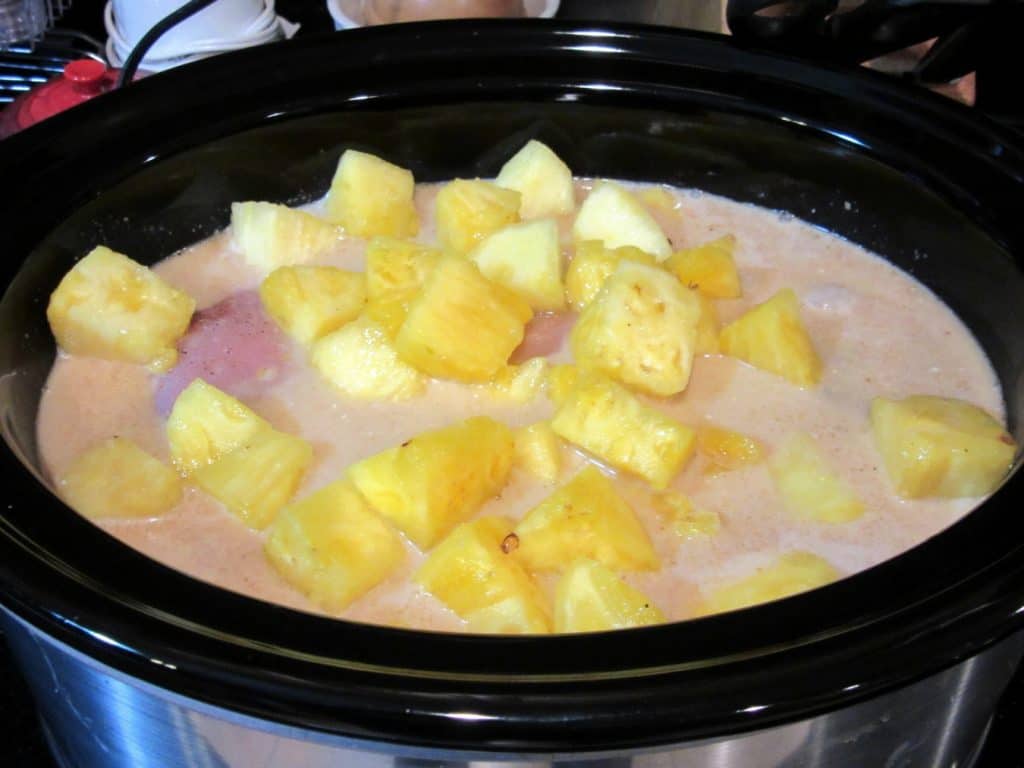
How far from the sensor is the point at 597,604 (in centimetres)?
82

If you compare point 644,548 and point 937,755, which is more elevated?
point 644,548

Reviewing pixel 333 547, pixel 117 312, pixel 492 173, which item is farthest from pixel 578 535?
pixel 492 173

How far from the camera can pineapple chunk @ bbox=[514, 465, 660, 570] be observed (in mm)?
910

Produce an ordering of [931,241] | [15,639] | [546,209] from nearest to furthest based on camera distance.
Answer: [15,639] < [931,241] < [546,209]

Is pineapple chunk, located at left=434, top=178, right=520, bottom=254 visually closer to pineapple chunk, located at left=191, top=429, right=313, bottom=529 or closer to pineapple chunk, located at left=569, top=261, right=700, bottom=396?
pineapple chunk, located at left=569, top=261, right=700, bottom=396

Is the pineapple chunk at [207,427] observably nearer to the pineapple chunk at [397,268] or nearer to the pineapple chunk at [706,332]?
the pineapple chunk at [397,268]

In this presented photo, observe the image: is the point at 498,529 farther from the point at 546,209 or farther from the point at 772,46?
the point at 772,46

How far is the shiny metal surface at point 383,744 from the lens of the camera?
68 centimetres

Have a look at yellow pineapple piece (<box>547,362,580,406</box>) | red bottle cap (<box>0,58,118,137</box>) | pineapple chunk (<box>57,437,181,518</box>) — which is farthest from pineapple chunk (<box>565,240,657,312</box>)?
red bottle cap (<box>0,58,118,137</box>)

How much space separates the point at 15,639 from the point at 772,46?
3.30ft

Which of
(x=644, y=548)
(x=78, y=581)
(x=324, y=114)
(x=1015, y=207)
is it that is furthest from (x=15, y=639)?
(x=1015, y=207)

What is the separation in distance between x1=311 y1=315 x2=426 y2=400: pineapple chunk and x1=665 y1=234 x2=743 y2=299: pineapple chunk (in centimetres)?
32

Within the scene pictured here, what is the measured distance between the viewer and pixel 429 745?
2.04 feet

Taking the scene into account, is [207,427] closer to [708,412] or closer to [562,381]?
[562,381]
